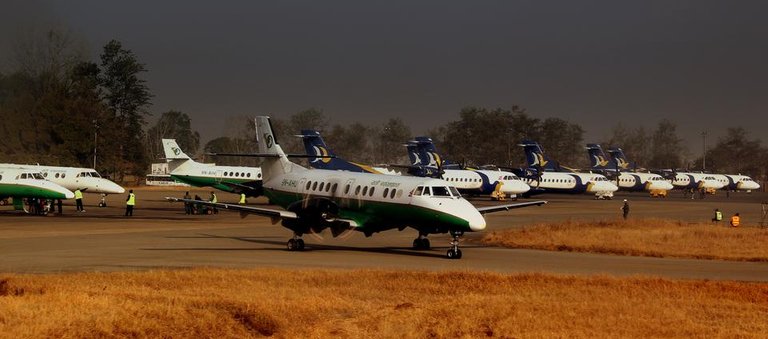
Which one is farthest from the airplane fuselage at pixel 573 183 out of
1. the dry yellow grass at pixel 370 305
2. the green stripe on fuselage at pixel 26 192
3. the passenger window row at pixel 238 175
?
the dry yellow grass at pixel 370 305

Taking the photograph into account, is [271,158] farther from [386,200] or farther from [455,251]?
[455,251]

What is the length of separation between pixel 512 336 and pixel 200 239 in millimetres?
23593

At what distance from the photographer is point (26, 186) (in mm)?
50281

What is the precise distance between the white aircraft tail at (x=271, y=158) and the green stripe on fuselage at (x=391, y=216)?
298 cm

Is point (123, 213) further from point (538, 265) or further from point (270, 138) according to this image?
point (538, 265)

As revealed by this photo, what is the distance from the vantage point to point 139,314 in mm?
14352

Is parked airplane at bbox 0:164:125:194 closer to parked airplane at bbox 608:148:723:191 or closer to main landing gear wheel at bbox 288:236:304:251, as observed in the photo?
main landing gear wheel at bbox 288:236:304:251

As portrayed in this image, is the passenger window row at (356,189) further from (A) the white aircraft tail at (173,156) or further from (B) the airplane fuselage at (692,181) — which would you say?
(B) the airplane fuselage at (692,181)

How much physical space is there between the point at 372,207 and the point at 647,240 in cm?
1269

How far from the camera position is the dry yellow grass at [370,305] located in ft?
46.2

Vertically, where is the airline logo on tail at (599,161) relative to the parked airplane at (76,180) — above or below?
above

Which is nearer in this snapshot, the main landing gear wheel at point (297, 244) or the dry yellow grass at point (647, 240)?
the main landing gear wheel at point (297, 244)

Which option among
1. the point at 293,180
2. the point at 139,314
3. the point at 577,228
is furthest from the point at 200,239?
the point at 139,314

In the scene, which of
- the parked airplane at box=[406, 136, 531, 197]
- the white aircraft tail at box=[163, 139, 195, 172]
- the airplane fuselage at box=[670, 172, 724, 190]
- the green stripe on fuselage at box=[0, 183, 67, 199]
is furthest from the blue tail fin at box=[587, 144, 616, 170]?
the green stripe on fuselage at box=[0, 183, 67, 199]
